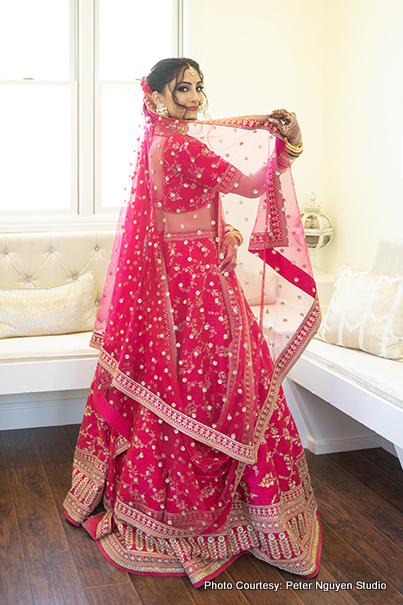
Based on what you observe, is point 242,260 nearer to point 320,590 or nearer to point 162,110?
point 162,110

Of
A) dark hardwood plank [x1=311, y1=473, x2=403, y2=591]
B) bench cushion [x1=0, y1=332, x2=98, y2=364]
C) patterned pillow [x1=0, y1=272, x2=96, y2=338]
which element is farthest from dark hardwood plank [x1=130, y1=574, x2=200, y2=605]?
patterned pillow [x1=0, y1=272, x2=96, y2=338]

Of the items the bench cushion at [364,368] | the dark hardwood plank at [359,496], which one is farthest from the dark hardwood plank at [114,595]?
the bench cushion at [364,368]

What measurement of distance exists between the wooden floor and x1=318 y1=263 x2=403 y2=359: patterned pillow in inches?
21.1

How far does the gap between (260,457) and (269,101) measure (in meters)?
2.31

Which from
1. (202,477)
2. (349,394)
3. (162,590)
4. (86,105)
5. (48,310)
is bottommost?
(162,590)

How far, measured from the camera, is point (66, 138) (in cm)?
350

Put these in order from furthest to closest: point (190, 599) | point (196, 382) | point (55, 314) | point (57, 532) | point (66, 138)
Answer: point (66, 138) < point (55, 314) < point (57, 532) < point (196, 382) < point (190, 599)

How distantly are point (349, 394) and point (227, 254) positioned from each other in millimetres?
822

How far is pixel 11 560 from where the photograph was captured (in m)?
2.03

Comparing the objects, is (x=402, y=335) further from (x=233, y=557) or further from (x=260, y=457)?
(x=233, y=557)

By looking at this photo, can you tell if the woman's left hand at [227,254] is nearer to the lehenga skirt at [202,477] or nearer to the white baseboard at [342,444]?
the lehenga skirt at [202,477]

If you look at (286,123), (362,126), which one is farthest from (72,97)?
(286,123)

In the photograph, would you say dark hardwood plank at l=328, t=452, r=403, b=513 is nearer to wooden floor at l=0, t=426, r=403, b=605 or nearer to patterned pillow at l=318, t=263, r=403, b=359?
wooden floor at l=0, t=426, r=403, b=605

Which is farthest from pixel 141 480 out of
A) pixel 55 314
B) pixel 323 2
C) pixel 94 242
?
pixel 323 2
